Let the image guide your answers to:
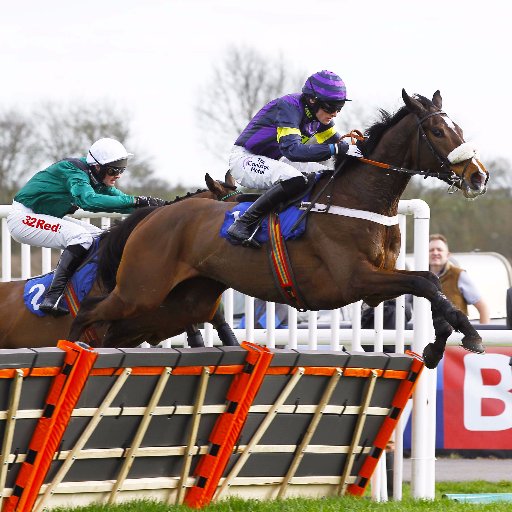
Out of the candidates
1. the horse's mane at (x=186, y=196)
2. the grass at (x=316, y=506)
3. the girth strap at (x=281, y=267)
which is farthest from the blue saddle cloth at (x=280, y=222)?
the grass at (x=316, y=506)

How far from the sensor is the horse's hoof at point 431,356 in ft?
22.0

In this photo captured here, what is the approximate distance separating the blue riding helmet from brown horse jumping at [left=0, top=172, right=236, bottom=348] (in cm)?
110

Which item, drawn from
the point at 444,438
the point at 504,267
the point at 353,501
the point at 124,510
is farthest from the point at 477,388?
the point at 504,267

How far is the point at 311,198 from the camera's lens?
7.14m

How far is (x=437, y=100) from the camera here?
23.1 ft

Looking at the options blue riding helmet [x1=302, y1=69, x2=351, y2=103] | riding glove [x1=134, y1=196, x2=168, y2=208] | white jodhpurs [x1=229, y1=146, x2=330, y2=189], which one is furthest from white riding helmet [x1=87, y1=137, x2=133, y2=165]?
blue riding helmet [x1=302, y1=69, x2=351, y2=103]

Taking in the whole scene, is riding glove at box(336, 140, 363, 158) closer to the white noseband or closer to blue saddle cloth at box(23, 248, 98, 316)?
the white noseband

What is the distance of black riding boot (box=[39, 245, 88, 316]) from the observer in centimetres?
799

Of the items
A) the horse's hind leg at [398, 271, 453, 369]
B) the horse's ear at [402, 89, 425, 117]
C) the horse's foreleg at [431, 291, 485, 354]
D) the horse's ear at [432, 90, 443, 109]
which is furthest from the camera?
the horse's ear at [432, 90, 443, 109]

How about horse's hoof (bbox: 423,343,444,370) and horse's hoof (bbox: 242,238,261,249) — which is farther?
horse's hoof (bbox: 242,238,261,249)

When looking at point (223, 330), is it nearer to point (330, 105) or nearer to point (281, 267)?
point (281, 267)

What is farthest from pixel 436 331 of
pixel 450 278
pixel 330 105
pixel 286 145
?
pixel 450 278

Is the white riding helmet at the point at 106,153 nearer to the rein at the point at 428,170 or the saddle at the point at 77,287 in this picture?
the saddle at the point at 77,287

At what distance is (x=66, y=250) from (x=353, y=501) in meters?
2.58
